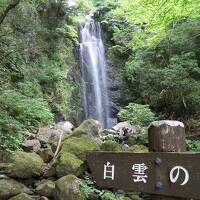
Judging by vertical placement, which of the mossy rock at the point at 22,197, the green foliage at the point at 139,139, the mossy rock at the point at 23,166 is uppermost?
the green foliage at the point at 139,139

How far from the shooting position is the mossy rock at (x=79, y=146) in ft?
22.3

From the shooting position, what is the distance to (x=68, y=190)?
543 cm

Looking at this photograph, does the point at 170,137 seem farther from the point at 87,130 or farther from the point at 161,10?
the point at 161,10

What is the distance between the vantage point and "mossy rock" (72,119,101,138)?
7672 mm

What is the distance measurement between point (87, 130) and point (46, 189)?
2.56 m

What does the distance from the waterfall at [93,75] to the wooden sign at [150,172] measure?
13.7 meters

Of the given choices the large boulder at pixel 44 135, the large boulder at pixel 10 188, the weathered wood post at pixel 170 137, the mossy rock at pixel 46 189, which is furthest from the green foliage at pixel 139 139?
the weathered wood post at pixel 170 137

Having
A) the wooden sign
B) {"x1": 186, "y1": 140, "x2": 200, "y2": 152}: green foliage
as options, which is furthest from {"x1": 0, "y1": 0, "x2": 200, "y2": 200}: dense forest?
the wooden sign

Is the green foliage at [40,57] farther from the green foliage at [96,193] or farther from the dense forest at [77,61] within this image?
the green foliage at [96,193]

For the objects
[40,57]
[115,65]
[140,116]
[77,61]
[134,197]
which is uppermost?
[115,65]

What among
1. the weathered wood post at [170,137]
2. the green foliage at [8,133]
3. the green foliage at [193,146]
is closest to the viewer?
the weathered wood post at [170,137]

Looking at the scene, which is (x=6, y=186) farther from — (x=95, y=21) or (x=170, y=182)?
(x=95, y=21)

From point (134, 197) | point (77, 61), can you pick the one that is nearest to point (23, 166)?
point (134, 197)

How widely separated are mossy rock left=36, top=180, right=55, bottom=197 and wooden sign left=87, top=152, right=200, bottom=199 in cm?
389
